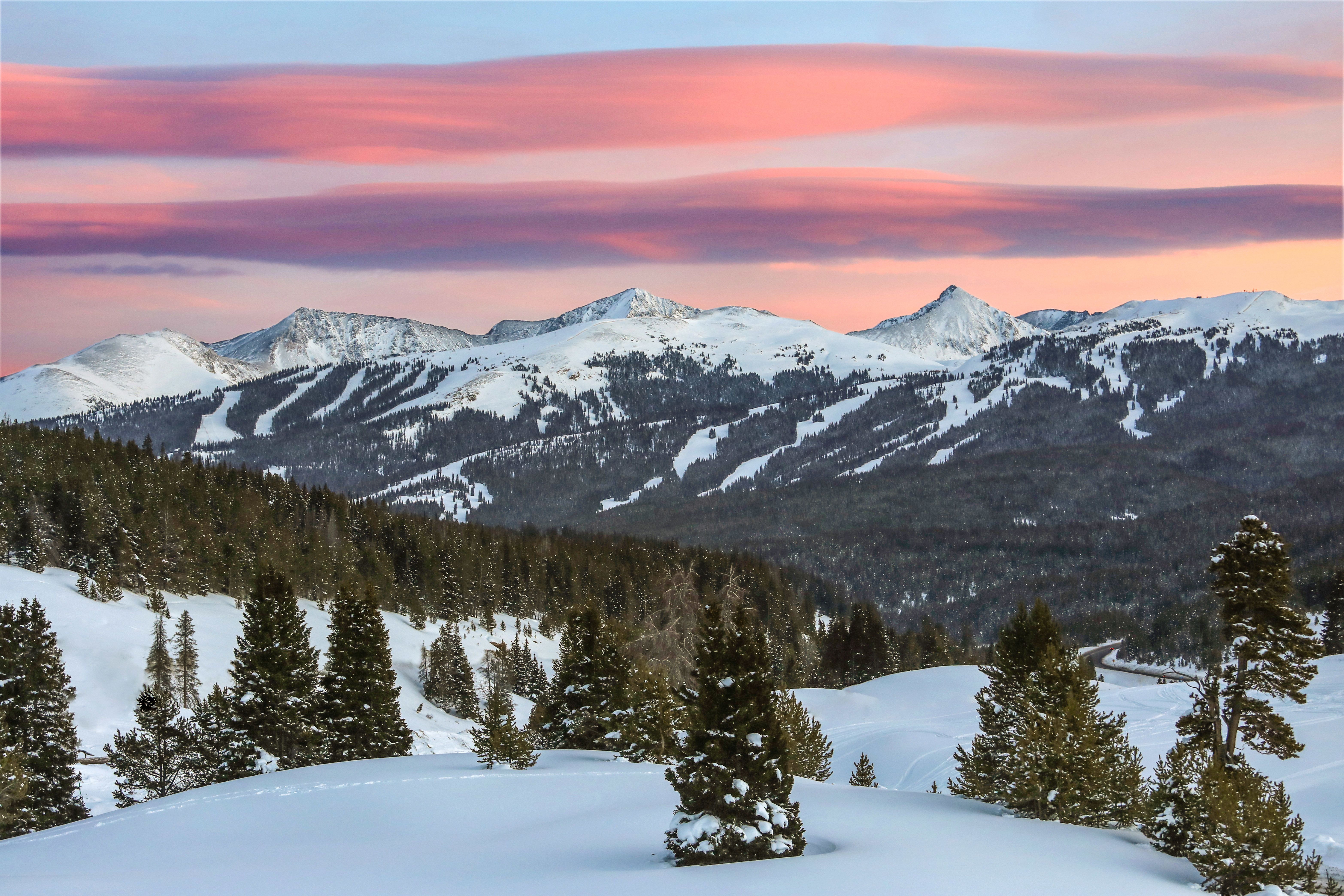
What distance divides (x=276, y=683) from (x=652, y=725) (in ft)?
65.6

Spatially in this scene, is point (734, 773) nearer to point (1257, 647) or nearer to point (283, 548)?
point (1257, 647)

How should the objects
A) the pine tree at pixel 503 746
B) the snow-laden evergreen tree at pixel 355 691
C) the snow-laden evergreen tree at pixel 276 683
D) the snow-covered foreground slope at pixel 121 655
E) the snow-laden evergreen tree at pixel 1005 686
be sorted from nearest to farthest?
the pine tree at pixel 503 746
the snow-laden evergreen tree at pixel 1005 686
the snow-laden evergreen tree at pixel 276 683
the snow-laden evergreen tree at pixel 355 691
the snow-covered foreground slope at pixel 121 655

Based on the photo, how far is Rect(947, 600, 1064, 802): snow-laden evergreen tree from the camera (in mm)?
44531

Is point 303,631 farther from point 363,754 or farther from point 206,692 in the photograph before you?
point 206,692

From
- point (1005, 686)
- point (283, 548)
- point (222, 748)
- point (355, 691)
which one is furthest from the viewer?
point (283, 548)

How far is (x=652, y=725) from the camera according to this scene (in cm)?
4847

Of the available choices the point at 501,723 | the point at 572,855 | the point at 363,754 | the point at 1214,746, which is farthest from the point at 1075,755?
the point at 363,754

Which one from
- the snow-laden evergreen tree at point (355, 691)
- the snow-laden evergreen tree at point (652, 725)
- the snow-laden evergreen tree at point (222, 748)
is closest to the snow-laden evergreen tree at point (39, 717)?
the snow-laden evergreen tree at point (222, 748)

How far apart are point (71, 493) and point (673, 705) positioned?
90.6 meters

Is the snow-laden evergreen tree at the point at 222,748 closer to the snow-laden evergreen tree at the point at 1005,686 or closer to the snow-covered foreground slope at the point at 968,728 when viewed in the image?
the snow-laden evergreen tree at the point at 1005,686

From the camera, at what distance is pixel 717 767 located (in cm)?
2748

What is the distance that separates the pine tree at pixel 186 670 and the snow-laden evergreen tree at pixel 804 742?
5492 cm

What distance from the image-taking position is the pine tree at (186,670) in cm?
8612

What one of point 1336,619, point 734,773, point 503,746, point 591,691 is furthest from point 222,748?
point 1336,619
